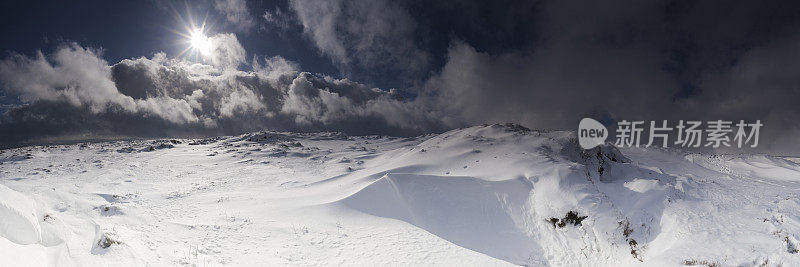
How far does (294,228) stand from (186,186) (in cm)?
1874

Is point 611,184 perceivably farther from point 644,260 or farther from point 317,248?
point 317,248

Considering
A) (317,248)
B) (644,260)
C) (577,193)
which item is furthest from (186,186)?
(644,260)

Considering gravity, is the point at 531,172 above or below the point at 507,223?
above

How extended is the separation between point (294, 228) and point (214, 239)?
3327 mm

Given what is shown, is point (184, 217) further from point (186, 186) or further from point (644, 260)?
point (644, 260)

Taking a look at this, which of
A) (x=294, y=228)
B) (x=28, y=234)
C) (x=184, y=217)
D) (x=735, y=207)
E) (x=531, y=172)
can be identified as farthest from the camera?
(x=531, y=172)

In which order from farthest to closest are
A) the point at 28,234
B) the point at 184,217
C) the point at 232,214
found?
the point at 232,214, the point at 184,217, the point at 28,234

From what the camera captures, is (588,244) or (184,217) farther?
(184,217)

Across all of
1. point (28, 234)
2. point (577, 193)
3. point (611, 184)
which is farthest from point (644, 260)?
point (28, 234)

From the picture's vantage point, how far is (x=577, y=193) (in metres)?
17.0

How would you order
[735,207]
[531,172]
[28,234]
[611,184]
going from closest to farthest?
1. [28,234]
2. [735,207]
3. [611,184]
4. [531,172]

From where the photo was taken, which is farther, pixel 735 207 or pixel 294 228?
pixel 294 228

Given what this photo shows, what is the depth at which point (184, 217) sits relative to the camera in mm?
16141

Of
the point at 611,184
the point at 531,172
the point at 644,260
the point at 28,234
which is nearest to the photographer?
the point at 28,234
